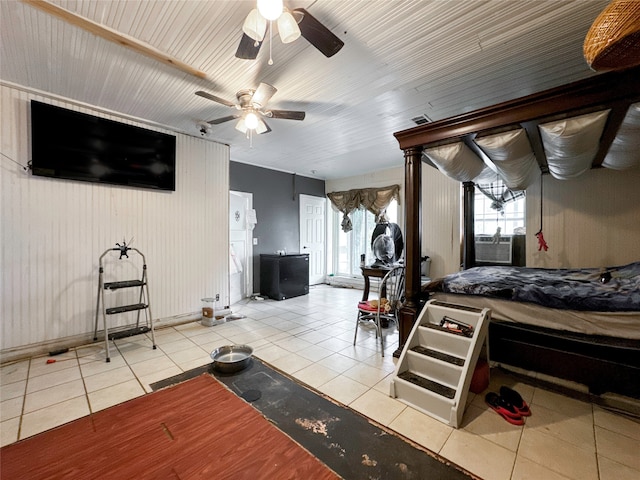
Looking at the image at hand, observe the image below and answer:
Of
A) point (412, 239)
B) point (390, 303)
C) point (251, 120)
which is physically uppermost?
point (251, 120)

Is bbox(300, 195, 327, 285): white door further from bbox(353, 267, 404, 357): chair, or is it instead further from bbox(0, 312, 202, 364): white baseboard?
bbox(0, 312, 202, 364): white baseboard

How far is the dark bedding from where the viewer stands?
6.38ft

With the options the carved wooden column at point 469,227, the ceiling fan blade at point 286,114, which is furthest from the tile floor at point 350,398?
the ceiling fan blade at point 286,114

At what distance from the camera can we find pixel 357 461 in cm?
148

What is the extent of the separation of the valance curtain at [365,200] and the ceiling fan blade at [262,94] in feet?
12.2

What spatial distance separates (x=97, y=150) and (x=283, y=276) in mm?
3374

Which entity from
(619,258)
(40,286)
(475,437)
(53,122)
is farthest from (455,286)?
(53,122)

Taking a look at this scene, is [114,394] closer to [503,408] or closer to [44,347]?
[44,347]

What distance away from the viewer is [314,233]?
6.67 m

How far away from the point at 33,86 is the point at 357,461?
435cm

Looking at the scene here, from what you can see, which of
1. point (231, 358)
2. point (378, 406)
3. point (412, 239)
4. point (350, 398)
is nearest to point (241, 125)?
point (412, 239)

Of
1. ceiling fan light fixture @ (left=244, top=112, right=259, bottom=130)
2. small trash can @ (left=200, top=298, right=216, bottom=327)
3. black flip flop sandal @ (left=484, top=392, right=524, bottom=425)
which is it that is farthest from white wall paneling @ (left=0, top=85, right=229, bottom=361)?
black flip flop sandal @ (left=484, top=392, right=524, bottom=425)

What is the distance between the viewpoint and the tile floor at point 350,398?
4.95ft

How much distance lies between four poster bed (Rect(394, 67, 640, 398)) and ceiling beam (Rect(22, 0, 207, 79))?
7.01ft
